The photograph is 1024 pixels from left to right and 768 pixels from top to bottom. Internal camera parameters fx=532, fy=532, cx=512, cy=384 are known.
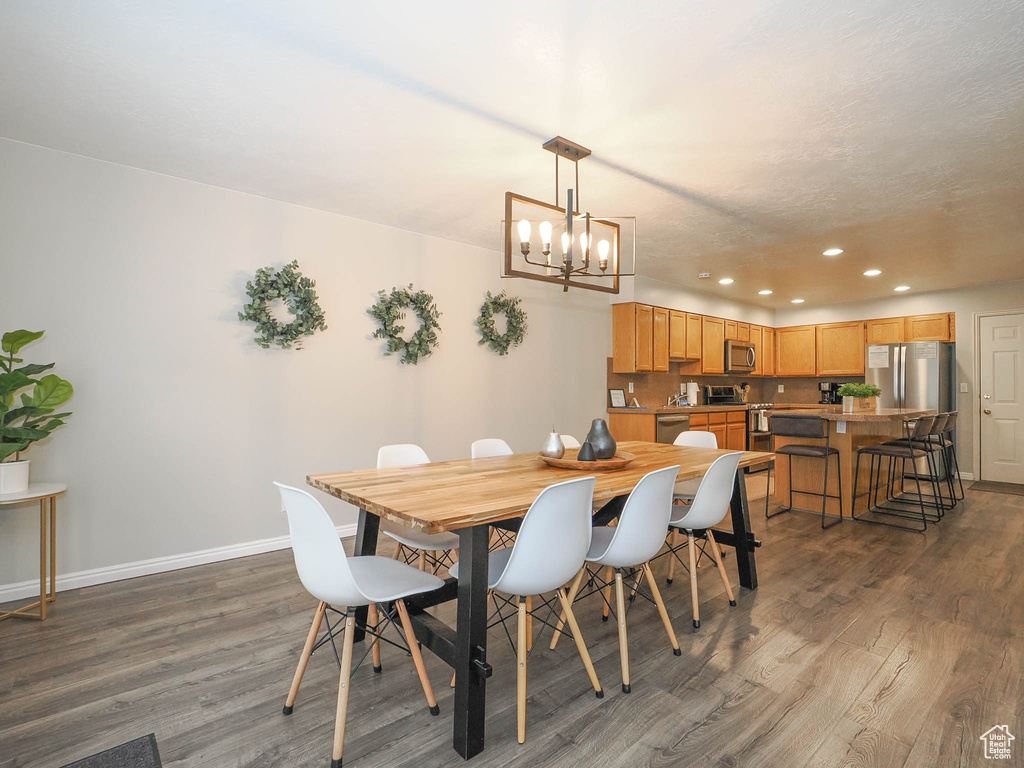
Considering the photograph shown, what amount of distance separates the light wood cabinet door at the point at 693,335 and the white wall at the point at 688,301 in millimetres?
144

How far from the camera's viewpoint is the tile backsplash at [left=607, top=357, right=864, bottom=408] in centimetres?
643

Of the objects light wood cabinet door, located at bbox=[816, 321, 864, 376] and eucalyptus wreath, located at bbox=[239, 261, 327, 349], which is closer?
eucalyptus wreath, located at bbox=[239, 261, 327, 349]

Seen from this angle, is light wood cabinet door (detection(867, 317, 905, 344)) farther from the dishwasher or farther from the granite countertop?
the dishwasher

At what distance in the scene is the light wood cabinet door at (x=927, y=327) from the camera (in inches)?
260

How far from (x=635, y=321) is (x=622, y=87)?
389 centimetres

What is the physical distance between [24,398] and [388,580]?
89.1 inches

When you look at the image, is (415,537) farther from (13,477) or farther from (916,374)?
(916,374)

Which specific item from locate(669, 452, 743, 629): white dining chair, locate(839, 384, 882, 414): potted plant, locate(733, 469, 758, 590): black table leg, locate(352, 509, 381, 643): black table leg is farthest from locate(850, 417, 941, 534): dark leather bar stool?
locate(352, 509, 381, 643): black table leg

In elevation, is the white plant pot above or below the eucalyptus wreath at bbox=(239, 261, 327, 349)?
below

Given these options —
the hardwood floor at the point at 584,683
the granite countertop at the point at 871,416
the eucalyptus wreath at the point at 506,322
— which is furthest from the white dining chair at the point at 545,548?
the granite countertop at the point at 871,416

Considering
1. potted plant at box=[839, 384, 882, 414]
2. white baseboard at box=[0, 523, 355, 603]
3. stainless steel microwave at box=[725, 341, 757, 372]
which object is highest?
stainless steel microwave at box=[725, 341, 757, 372]

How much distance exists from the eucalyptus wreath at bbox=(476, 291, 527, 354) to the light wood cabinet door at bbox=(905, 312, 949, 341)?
17.5 feet

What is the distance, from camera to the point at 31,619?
2.63m

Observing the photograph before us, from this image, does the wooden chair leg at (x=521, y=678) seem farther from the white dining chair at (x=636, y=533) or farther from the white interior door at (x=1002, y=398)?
the white interior door at (x=1002, y=398)
